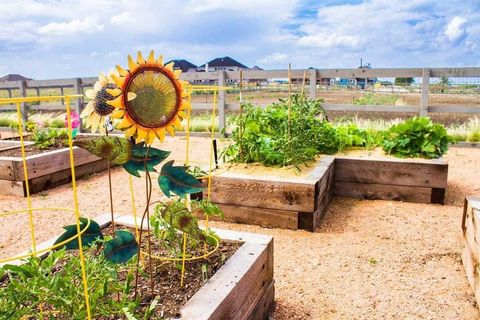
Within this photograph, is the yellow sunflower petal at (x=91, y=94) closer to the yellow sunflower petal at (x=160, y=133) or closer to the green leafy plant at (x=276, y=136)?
the yellow sunflower petal at (x=160, y=133)

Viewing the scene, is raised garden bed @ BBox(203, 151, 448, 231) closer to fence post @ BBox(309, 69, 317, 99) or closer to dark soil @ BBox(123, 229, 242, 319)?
dark soil @ BBox(123, 229, 242, 319)

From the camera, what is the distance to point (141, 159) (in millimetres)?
1458

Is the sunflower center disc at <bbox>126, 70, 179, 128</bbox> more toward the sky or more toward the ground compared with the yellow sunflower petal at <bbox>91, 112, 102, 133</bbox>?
more toward the sky

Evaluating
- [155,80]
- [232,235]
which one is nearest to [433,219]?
[232,235]

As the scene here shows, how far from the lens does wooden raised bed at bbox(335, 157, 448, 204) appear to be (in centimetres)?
398

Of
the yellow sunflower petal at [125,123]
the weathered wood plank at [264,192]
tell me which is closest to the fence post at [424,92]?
the weathered wood plank at [264,192]

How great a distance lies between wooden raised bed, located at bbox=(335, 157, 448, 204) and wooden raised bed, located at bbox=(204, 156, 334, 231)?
0.66 metres

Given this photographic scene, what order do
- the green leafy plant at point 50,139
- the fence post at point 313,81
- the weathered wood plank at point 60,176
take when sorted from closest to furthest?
1. the weathered wood plank at point 60,176
2. the green leafy plant at point 50,139
3. the fence post at point 313,81

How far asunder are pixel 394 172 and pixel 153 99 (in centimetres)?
320

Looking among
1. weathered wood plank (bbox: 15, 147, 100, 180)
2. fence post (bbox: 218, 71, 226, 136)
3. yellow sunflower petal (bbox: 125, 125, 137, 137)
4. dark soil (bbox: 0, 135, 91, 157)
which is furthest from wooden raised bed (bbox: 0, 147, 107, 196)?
fence post (bbox: 218, 71, 226, 136)

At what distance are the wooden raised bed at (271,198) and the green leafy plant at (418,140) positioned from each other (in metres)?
1.18

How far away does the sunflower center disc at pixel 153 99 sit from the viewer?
1.31m

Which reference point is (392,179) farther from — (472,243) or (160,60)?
(160,60)

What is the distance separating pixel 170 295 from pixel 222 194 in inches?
72.1
